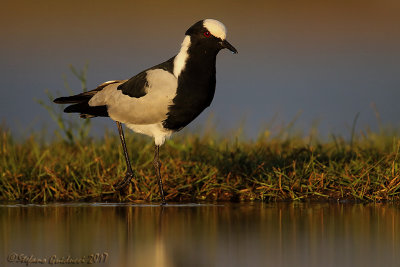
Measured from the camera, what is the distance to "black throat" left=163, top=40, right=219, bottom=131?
332 inches

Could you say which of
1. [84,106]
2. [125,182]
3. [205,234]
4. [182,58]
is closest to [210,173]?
[125,182]

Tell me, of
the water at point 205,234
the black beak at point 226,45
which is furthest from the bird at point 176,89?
the water at point 205,234

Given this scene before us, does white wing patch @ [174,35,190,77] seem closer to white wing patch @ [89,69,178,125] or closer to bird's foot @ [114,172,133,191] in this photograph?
white wing patch @ [89,69,178,125]

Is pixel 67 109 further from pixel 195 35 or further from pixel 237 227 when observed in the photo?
pixel 237 227

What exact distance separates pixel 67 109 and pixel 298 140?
358 centimetres

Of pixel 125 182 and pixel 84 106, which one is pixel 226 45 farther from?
pixel 84 106

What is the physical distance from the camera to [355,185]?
8.63 metres

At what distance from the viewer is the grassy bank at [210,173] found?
862cm

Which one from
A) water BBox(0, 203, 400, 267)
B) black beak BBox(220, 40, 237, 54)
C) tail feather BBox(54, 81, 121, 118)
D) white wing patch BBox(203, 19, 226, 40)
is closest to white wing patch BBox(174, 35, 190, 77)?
white wing patch BBox(203, 19, 226, 40)

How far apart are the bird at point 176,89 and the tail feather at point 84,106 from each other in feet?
1.38

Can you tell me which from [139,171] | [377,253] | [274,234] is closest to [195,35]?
[139,171]

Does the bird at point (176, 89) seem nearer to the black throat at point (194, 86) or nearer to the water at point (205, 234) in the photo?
the black throat at point (194, 86)

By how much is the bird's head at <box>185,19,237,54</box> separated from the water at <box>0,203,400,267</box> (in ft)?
6.17

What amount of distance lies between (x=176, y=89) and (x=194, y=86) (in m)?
0.21
